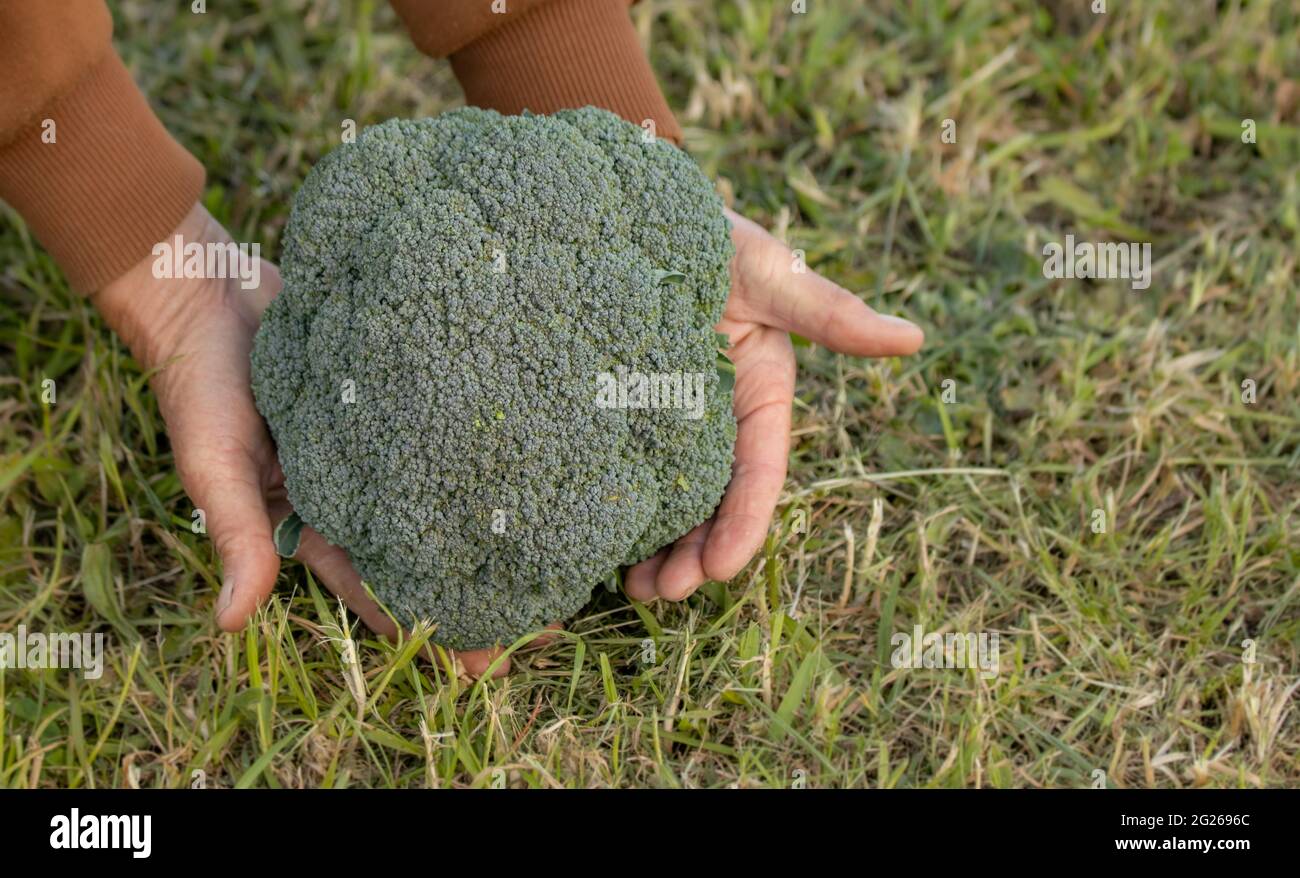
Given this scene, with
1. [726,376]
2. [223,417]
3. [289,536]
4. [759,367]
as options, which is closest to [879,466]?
[759,367]

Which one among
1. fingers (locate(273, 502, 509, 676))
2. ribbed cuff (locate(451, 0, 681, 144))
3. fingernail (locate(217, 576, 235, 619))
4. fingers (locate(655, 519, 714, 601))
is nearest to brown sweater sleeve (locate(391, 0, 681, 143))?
ribbed cuff (locate(451, 0, 681, 144))

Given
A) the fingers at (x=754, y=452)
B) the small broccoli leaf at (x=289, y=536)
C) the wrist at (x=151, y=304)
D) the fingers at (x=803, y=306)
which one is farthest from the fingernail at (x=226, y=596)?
the fingers at (x=803, y=306)

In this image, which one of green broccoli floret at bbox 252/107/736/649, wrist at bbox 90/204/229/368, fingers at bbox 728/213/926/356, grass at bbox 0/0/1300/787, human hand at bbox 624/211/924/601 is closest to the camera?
green broccoli floret at bbox 252/107/736/649

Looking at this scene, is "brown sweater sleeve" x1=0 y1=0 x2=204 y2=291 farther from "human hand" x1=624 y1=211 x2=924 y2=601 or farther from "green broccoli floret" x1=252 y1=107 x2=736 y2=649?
"human hand" x1=624 y1=211 x2=924 y2=601

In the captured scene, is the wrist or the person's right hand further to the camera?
the wrist

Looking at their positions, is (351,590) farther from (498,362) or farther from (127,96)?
(127,96)

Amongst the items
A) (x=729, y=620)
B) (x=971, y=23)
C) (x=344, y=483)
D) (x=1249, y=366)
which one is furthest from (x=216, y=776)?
(x=971, y=23)
